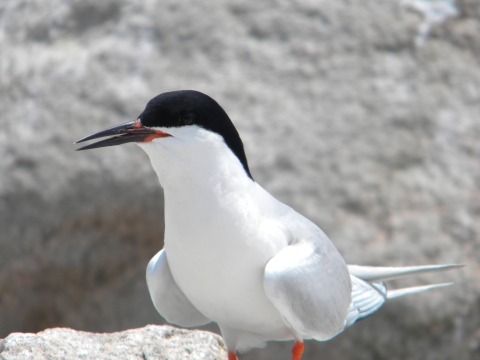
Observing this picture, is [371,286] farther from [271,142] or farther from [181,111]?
[271,142]

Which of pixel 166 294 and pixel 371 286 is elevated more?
pixel 166 294

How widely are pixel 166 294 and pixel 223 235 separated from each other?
56cm

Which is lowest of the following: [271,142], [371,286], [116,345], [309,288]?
[271,142]

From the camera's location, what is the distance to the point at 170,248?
2.59 m

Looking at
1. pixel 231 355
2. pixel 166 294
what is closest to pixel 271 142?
pixel 166 294

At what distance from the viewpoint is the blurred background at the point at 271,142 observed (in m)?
4.38

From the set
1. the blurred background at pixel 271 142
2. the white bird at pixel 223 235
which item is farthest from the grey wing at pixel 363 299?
the blurred background at pixel 271 142

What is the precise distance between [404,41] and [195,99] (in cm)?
291

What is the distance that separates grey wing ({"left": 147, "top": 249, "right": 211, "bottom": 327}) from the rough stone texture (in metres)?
0.21

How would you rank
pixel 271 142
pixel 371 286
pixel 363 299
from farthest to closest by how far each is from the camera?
pixel 271 142 → pixel 371 286 → pixel 363 299

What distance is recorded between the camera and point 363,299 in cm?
301

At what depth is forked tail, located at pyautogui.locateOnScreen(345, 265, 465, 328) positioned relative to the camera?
9.73ft

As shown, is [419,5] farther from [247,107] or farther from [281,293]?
[281,293]

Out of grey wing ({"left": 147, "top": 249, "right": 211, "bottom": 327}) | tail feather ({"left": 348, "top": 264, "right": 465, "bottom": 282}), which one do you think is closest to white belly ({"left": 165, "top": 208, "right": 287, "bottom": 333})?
grey wing ({"left": 147, "top": 249, "right": 211, "bottom": 327})
